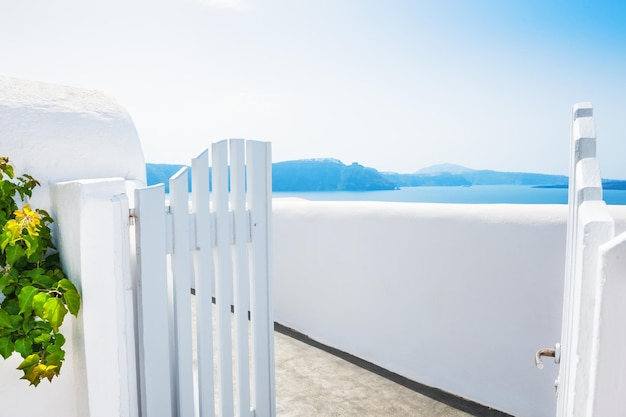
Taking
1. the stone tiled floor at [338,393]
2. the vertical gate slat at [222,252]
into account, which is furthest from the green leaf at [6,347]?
the stone tiled floor at [338,393]

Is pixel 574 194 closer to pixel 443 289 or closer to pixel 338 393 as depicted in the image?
pixel 443 289

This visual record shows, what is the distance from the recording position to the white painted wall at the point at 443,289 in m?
3.35

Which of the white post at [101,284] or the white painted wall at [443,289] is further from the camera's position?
the white painted wall at [443,289]

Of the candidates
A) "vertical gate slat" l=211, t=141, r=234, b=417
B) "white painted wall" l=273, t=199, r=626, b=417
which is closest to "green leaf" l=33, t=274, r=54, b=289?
"vertical gate slat" l=211, t=141, r=234, b=417

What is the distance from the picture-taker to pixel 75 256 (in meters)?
2.15

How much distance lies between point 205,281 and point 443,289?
6.93 ft

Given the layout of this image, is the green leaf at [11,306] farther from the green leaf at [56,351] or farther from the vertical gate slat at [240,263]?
the vertical gate slat at [240,263]

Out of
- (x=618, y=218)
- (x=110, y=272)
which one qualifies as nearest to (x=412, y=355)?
(x=618, y=218)

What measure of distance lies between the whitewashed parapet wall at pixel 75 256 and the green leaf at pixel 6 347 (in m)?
0.26

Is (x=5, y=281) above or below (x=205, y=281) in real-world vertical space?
above

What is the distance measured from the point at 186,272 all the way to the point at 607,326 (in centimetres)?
194

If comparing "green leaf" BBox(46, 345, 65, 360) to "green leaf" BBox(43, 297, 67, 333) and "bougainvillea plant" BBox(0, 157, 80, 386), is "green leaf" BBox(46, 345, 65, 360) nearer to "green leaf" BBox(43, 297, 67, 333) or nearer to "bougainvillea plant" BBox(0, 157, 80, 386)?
"bougainvillea plant" BBox(0, 157, 80, 386)

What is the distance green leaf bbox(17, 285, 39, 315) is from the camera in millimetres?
1993

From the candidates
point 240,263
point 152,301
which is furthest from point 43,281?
point 240,263
